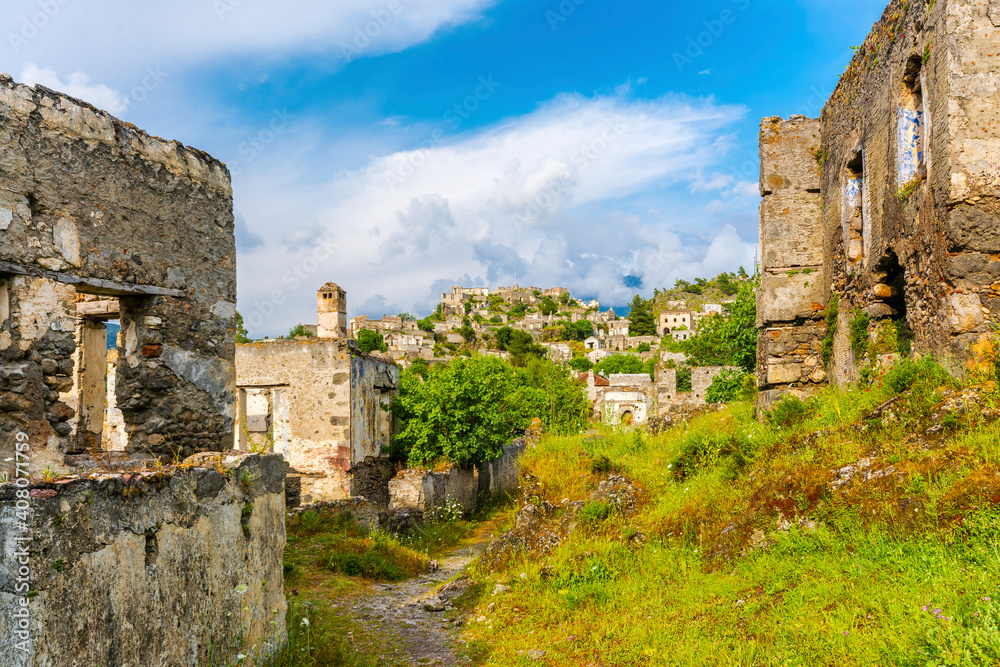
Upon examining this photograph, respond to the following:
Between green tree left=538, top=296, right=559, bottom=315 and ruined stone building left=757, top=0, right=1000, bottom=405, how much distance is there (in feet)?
477

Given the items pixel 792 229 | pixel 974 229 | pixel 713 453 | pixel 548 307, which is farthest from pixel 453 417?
pixel 548 307

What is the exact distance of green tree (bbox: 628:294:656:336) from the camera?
133 meters

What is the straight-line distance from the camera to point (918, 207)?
703 centimetres

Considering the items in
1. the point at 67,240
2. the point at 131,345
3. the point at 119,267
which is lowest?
the point at 131,345

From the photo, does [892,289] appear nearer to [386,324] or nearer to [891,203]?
[891,203]

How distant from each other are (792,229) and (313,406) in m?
9.78

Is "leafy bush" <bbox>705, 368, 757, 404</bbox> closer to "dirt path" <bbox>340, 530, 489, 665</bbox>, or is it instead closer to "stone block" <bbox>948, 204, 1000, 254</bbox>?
"dirt path" <bbox>340, 530, 489, 665</bbox>

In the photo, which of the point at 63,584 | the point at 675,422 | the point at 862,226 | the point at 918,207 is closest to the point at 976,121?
the point at 918,207

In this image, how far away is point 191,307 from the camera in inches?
256

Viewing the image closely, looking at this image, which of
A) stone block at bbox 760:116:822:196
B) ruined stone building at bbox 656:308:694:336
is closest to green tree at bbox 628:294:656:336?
ruined stone building at bbox 656:308:694:336

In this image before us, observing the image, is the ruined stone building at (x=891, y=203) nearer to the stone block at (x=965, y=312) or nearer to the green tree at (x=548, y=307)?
the stone block at (x=965, y=312)

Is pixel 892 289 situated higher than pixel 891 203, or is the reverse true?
pixel 891 203

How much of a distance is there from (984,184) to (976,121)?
0.59 m

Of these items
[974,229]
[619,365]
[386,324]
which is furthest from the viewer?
[386,324]
